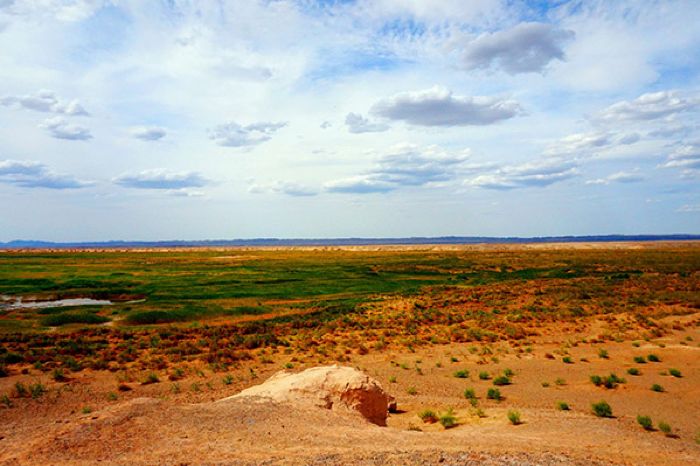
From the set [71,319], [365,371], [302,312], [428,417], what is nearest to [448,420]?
[428,417]

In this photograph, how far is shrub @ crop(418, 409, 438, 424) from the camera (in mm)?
14739

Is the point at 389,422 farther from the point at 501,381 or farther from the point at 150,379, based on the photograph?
the point at 150,379

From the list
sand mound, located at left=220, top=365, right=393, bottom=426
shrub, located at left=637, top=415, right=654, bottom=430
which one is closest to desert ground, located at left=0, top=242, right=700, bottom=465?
shrub, located at left=637, top=415, right=654, bottom=430

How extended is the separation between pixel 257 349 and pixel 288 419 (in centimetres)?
1639

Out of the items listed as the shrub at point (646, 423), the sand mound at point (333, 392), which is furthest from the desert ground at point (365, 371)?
the sand mound at point (333, 392)

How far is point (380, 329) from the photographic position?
33.0m

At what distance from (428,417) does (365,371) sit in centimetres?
764

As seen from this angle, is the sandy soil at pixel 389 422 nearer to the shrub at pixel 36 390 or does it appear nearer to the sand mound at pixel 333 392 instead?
the shrub at pixel 36 390

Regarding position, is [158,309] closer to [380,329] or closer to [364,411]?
[380,329]

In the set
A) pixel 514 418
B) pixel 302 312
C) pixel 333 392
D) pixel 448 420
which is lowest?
pixel 302 312

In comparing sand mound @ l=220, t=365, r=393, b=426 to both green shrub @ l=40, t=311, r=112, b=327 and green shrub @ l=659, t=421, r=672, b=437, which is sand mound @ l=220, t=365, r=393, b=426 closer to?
green shrub @ l=659, t=421, r=672, b=437

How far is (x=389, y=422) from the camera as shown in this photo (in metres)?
15.2

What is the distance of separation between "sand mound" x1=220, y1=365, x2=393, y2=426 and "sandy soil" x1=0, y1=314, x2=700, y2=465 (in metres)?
0.91

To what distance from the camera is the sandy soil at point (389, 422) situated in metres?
9.19
